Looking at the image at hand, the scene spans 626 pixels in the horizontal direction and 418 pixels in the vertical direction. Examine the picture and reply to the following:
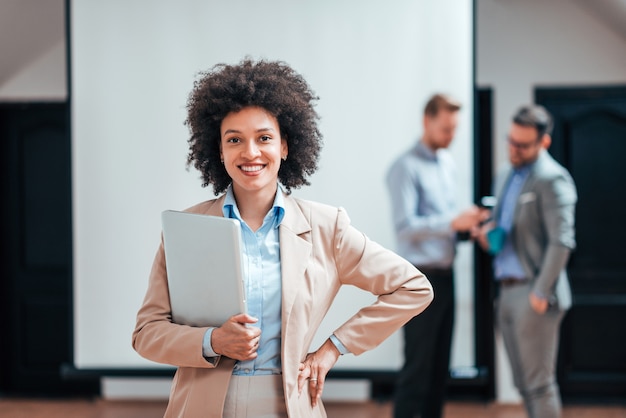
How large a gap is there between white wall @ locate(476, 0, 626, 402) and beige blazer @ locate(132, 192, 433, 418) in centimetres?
314

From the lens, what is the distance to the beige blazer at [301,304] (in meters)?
1.45

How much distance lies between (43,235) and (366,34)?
102 inches

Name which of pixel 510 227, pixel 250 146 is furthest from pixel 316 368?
pixel 510 227

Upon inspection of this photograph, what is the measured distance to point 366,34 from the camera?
3.61 meters

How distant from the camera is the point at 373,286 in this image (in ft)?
5.16

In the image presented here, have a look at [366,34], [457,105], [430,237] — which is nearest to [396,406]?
[430,237]

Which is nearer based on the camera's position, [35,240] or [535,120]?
[535,120]

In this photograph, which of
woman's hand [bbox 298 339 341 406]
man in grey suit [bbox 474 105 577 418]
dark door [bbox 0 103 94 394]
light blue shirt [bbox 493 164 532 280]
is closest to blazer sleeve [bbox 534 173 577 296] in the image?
man in grey suit [bbox 474 105 577 418]

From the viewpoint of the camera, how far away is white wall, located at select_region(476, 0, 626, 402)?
4.50m

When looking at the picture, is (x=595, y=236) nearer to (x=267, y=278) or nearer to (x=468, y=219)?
(x=468, y=219)

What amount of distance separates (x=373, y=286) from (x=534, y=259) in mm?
1787

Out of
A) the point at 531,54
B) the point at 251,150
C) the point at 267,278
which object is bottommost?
the point at 267,278

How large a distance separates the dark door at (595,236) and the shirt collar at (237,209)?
11.4 ft

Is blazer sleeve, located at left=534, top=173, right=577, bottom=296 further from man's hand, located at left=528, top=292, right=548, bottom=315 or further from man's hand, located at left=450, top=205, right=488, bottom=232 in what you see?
man's hand, located at left=450, top=205, right=488, bottom=232
